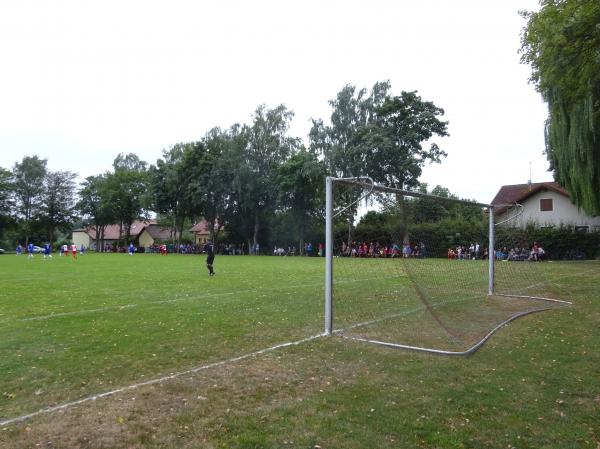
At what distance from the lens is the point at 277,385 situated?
19.0 feet

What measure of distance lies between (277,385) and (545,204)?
44.1 metres

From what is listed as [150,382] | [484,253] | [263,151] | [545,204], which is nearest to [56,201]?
[263,151]

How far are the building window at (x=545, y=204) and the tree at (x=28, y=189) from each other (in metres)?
71.1

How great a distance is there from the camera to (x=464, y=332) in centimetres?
887

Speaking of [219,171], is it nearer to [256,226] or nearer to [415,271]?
[256,226]

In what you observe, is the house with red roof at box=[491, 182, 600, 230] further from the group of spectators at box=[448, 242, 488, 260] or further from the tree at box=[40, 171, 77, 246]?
the tree at box=[40, 171, 77, 246]

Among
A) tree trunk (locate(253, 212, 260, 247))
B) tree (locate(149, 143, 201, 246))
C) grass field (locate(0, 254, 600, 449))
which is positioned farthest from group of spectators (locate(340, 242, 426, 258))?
tree (locate(149, 143, 201, 246))

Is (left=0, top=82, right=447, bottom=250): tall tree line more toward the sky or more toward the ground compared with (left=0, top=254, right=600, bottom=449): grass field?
more toward the sky

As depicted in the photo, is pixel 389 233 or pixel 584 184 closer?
pixel 389 233

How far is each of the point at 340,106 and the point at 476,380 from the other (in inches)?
1675

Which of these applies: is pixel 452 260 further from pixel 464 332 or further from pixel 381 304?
pixel 464 332

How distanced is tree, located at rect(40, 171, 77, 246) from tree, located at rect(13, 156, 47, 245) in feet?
3.18

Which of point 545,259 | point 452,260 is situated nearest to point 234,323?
point 452,260

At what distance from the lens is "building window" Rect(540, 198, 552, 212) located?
142ft
